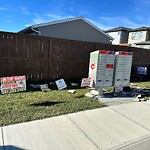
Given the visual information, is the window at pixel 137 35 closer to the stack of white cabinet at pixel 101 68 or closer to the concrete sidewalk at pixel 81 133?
the stack of white cabinet at pixel 101 68

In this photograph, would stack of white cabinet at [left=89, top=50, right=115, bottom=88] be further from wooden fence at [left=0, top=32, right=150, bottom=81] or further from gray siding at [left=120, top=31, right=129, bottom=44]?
gray siding at [left=120, top=31, right=129, bottom=44]

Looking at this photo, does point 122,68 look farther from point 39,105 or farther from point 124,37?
point 124,37

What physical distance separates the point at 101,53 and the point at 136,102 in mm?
2136

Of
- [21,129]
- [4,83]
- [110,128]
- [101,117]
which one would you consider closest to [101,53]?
[101,117]

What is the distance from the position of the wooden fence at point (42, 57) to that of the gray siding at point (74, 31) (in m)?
6.66

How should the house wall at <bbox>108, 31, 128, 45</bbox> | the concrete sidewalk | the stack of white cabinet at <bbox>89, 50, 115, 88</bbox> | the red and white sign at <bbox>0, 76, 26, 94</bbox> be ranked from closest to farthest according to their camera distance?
the concrete sidewalk → the red and white sign at <bbox>0, 76, 26, 94</bbox> → the stack of white cabinet at <bbox>89, 50, 115, 88</bbox> → the house wall at <bbox>108, 31, 128, 45</bbox>

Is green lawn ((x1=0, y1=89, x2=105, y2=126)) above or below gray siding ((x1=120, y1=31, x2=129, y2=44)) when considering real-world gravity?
below

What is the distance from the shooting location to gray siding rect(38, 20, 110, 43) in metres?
14.3

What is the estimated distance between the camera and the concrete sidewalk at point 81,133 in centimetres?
294

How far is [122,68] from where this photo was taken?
21.5 ft

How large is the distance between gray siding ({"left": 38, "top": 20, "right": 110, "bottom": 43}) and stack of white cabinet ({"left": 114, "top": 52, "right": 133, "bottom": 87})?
901 centimetres

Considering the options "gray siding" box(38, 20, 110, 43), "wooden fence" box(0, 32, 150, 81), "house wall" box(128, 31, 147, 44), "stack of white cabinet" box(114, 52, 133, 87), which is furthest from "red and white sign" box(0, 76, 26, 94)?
"house wall" box(128, 31, 147, 44)

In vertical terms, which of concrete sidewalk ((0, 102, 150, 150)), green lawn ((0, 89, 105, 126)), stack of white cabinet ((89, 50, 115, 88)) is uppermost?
stack of white cabinet ((89, 50, 115, 88))

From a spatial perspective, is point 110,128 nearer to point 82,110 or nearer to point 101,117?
point 101,117
